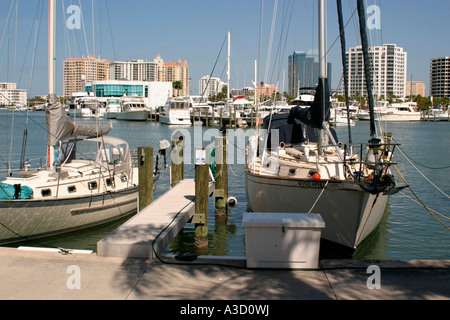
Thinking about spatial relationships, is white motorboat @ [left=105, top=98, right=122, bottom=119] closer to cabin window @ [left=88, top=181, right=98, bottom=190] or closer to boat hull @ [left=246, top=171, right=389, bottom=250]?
cabin window @ [left=88, top=181, right=98, bottom=190]

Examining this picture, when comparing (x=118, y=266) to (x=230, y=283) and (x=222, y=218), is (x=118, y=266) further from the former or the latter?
(x=222, y=218)

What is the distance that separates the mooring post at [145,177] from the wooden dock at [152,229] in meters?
0.45

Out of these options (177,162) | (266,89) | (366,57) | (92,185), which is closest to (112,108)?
(266,89)

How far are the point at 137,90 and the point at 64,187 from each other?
157383 millimetres

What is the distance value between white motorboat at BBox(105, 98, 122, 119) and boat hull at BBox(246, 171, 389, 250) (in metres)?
97.7

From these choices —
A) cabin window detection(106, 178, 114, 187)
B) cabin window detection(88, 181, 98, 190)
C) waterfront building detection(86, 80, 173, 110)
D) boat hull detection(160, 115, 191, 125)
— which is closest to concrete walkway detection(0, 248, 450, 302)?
cabin window detection(88, 181, 98, 190)

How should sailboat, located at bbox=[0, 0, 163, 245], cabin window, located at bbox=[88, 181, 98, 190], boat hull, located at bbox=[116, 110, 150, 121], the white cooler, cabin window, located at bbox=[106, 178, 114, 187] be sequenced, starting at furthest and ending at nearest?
1. boat hull, located at bbox=[116, 110, 150, 121]
2. cabin window, located at bbox=[106, 178, 114, 187]
3. cabin window, located at bbox=[88, 181, 98, 190]
4. sailboat, located at bbox=[0, 0, 163, 245]
5. the white cooler

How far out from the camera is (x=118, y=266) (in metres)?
7.66

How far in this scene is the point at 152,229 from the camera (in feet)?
33.4

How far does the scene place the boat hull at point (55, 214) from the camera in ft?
44.0

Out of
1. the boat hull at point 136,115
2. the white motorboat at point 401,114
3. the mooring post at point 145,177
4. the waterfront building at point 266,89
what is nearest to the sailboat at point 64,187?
the mooring post at point 145,177

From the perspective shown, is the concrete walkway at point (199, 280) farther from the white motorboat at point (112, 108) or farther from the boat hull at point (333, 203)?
the white motorboat at point (112, 108)

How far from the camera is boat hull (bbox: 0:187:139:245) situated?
44.0ft

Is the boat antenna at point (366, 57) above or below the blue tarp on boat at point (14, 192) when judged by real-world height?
above
